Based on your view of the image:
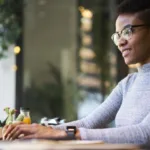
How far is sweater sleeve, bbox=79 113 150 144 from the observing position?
147 cm

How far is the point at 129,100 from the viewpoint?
5.85 feet

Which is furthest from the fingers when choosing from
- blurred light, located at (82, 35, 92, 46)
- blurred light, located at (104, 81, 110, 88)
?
blurred light, located at (82, 35, 92, 46)

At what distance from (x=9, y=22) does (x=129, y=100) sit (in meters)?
2.16

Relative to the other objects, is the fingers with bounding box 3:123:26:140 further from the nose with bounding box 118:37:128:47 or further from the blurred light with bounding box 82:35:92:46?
the blurred light with bounding box 82:35:92:46

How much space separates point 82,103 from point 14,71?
2356 mm

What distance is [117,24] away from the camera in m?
1.89

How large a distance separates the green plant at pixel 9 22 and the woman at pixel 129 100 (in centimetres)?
169

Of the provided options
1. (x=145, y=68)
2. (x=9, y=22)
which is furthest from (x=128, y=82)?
(x=9, y=22)

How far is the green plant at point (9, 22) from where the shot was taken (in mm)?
3536

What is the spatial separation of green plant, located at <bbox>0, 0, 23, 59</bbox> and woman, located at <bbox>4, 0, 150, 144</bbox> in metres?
1.69

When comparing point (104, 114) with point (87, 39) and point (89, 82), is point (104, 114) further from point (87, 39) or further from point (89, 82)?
point (87, 39)


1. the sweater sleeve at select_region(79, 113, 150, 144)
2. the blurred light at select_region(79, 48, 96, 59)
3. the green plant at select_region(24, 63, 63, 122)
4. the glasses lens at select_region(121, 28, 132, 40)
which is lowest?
the green plant at select_region(24, 63, 63, 122)

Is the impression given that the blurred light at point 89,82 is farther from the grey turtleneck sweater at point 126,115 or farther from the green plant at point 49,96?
the grey turtleneck sweater at point 126,115

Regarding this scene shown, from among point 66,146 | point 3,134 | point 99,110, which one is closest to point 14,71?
point 99,110
